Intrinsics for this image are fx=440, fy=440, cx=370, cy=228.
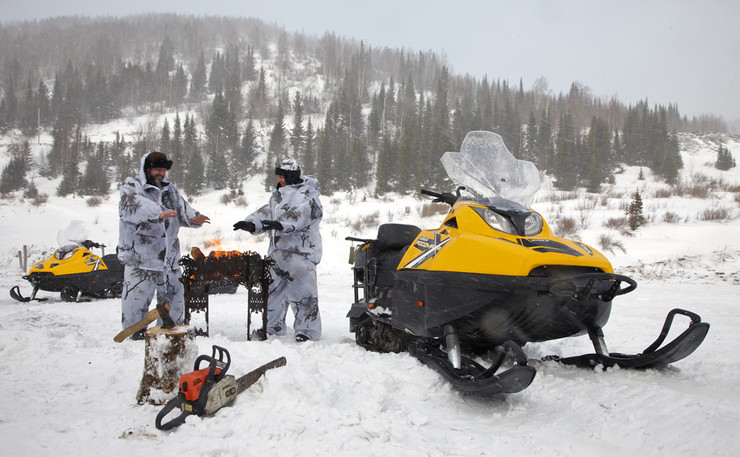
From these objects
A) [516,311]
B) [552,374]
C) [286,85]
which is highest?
[286,85]

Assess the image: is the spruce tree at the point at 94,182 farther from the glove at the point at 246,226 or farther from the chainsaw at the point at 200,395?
the chainsaw at the point at 200,395

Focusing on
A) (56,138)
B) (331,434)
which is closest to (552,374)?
(331,434)

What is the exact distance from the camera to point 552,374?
9.66 ft

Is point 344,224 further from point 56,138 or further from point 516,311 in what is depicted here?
point 56,138

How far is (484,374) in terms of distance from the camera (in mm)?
2396

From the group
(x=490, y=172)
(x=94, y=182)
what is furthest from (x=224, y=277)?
(x=94, y=182)

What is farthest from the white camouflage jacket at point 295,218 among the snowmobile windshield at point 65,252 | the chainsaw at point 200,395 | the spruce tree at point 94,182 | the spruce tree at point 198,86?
the spruce tree at point 198,86

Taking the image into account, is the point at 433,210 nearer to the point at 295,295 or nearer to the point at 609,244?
the point at 609,244

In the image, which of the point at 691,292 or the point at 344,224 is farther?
the point at 344,224

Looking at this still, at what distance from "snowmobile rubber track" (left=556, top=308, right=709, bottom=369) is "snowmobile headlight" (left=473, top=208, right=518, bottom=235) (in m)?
1.11

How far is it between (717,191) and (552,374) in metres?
23.8

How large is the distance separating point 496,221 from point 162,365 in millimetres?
2114

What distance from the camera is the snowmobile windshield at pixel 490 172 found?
3.21 meters

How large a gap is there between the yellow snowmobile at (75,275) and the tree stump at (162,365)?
5.72 m
